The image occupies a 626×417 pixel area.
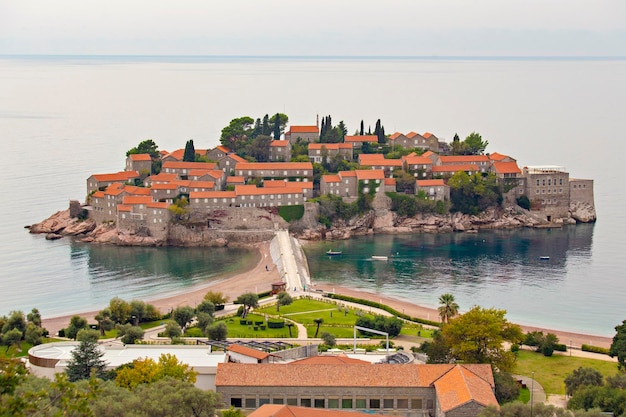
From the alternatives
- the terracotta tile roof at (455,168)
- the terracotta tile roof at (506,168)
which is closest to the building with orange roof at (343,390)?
the terracotta tile roof at (455,168)

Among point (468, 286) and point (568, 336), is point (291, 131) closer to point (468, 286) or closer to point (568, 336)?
point (468, 286)

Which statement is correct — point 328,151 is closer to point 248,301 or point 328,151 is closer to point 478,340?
point 248,301

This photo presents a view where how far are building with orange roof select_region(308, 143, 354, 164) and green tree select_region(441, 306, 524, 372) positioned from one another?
157 feet

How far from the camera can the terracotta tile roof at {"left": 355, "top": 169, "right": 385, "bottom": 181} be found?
8131 cm

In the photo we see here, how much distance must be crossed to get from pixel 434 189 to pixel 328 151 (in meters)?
11.0

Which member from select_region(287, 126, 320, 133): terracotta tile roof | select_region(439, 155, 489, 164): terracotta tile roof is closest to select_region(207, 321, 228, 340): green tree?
select_region(439, 155, 489, 164): terracotta tile roof

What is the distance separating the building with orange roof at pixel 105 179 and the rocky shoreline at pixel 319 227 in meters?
3.09

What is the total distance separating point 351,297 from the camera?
192ft

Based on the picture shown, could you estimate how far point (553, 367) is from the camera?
43.9 meters

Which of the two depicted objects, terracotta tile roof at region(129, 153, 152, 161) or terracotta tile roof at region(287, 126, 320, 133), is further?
terracotta tile roof at region(287, 126, 320, 133)

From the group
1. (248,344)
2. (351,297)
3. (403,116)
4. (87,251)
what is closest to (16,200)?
(87,251)

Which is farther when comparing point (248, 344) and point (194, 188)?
point (194, 188)

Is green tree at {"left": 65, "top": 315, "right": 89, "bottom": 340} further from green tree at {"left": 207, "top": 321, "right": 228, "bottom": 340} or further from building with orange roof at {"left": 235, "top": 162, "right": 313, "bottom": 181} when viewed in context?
building with orange roof at {"left": 235, "top": 162, "right": 313, "bottom": 181}

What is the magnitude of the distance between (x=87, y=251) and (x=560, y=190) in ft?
133
